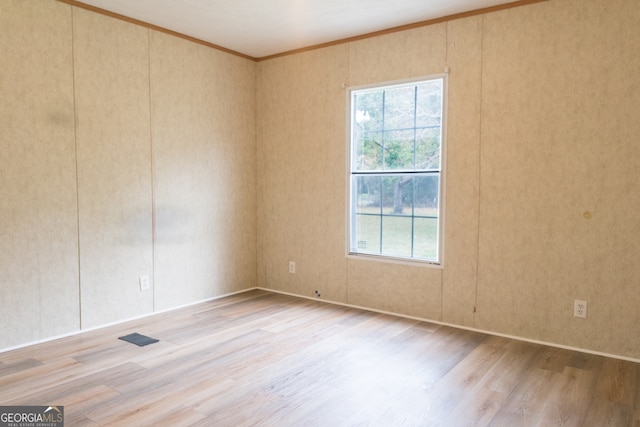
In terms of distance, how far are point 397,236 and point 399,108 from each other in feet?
3.98

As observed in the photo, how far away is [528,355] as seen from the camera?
3283mm

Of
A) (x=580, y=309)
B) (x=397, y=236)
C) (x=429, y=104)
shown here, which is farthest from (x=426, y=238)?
(x=580, y=309)

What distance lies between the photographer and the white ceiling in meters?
3.62

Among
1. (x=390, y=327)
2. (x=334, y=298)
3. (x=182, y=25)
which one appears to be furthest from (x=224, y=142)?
(x=390, y=327)

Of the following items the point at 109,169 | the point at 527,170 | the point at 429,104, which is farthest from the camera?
the point at 429,104

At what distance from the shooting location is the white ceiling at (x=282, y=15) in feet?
11.9

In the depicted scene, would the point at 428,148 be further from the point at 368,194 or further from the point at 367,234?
the point at 367,234

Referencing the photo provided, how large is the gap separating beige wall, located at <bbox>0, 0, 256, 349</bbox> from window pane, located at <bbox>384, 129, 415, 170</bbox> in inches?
69.6

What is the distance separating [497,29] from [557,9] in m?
0.44

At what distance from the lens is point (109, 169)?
3889mm

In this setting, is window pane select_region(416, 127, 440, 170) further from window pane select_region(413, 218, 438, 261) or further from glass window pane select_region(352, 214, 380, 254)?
glass window pane select_region(352, 214, 380, 254)

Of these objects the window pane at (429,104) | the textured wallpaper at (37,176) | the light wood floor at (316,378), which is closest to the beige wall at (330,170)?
the textured wallpaper at (37,176)

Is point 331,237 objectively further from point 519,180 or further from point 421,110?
point 519,180

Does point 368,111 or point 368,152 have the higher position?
point 368,111
